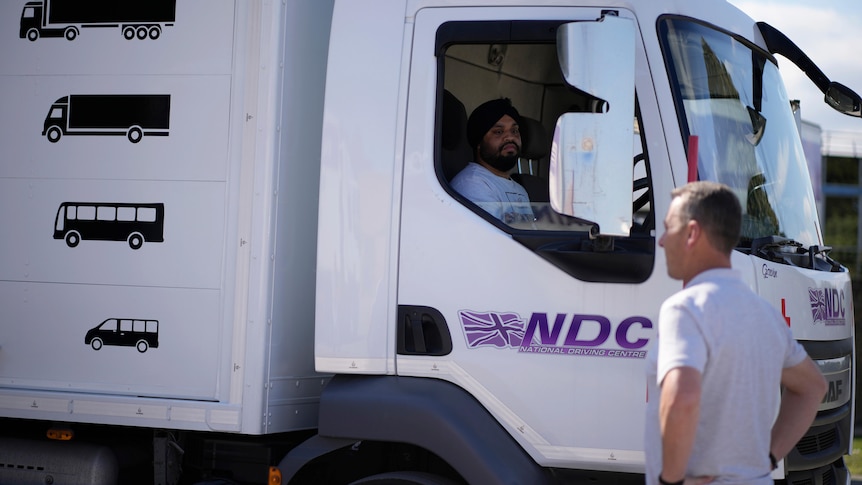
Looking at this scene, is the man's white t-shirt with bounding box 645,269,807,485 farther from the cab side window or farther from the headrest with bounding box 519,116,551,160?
the headrest with bounding box 519,116,551,160

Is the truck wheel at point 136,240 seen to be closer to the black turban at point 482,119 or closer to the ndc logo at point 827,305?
the black turban at point 482,119

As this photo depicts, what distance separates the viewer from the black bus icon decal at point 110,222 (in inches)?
160

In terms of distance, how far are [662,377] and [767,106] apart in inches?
84.2

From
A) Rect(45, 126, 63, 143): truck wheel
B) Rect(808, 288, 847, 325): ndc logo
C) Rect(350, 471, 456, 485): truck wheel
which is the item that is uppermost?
Rect(45, 126, 63, 143): truck wheel

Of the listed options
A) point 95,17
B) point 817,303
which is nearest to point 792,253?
point 817,303

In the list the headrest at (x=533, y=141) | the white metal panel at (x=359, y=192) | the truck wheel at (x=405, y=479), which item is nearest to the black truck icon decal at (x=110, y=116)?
the white metal panel at (x=359, y=192)

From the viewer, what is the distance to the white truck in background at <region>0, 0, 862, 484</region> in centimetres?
356

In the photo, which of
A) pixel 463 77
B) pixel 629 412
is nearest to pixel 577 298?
pixel 629 412

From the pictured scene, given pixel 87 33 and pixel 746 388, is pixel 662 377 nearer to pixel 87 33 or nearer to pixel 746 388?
pixel 746 388

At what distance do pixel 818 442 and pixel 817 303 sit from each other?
0.53 metres

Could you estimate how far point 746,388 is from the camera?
7.89ft

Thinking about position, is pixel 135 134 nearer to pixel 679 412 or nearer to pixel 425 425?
pixel 425 425

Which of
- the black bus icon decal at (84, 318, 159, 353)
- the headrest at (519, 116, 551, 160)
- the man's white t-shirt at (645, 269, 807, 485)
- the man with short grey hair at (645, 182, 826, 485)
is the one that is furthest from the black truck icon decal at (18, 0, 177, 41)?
the man's white t-shirt at (645, 269, 807, 485)

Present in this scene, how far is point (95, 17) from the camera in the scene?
427 cm
